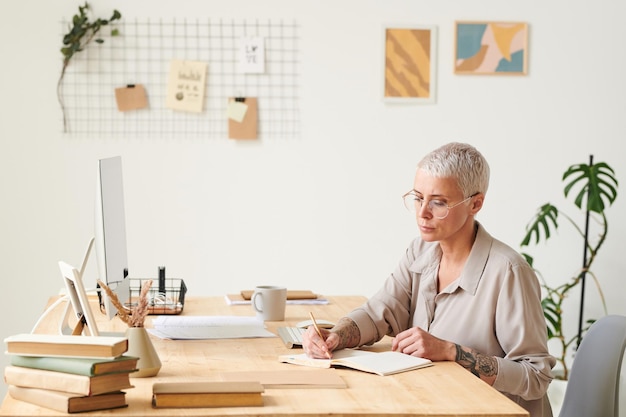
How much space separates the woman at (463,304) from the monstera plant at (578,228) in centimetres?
163

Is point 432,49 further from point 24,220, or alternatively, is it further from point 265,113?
point 24,220

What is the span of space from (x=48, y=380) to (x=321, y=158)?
2.66 metres

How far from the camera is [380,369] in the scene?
5.53 ft

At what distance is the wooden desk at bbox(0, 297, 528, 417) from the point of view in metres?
1.38

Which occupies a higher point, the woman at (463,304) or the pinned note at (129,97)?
the pinned note at (129,97)

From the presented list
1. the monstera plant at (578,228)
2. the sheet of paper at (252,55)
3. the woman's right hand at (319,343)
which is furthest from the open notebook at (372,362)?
the sheet of paper at (252,55)

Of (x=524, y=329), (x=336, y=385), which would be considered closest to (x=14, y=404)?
(x=336, y=385)

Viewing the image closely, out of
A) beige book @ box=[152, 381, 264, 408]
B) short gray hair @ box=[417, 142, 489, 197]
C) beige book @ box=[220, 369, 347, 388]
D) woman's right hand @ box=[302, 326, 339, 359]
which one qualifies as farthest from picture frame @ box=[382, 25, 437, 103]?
beige book @ box=[152, 381, 264, 408]

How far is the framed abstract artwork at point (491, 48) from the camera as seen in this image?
3.97m

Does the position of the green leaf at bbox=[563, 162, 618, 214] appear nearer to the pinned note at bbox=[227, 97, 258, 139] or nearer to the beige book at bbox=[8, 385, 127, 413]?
the pinned note at bbox=[227, 97, 258, 139]

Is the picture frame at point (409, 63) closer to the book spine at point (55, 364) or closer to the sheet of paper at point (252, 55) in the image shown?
the sheet of paper at point (252, 55)

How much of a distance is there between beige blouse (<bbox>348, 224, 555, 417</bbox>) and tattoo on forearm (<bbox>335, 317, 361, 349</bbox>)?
0.08 feet

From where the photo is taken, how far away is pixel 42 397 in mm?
1378

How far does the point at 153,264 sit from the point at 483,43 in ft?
6.15
